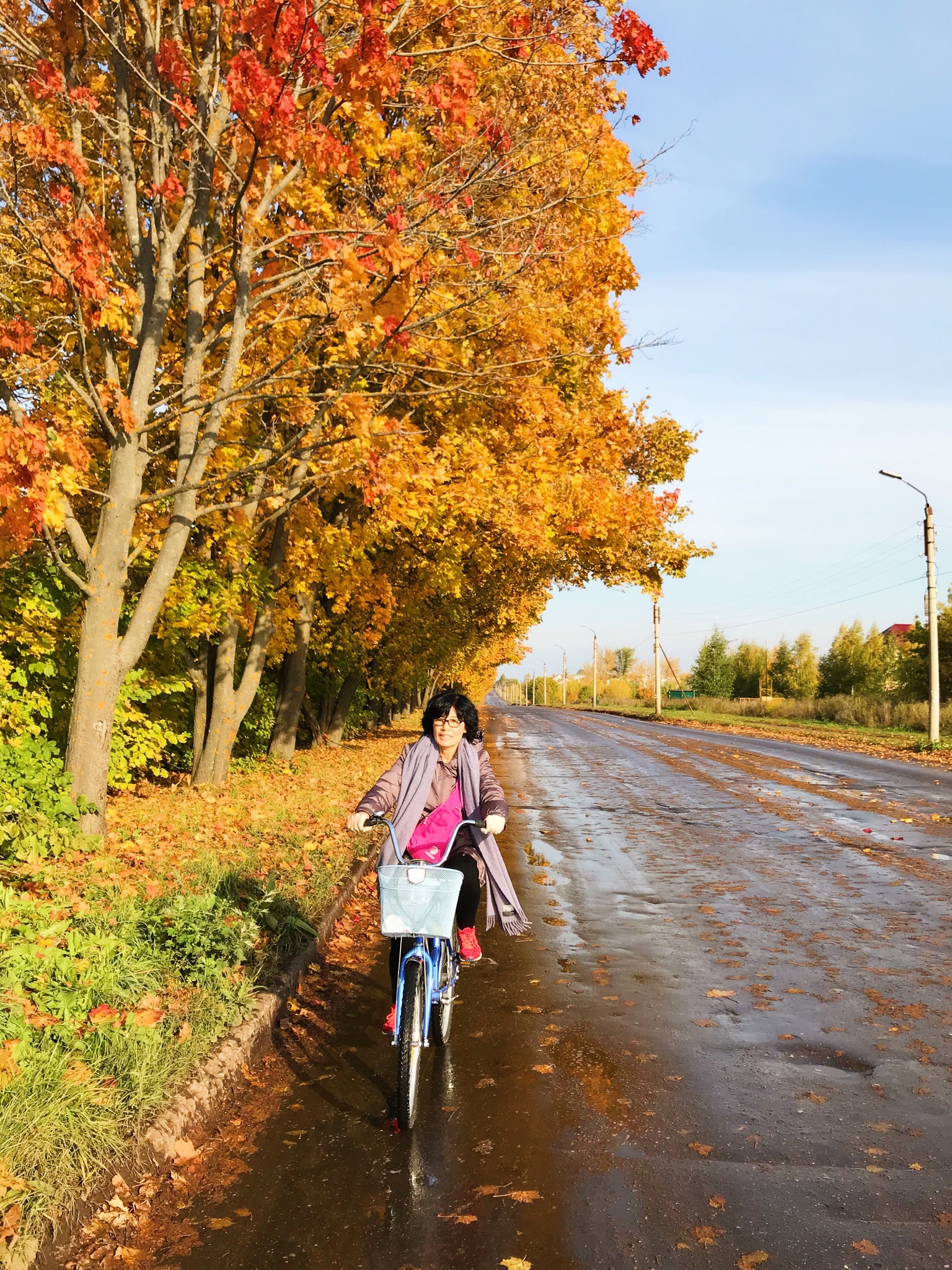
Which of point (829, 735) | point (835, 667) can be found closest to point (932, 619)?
point (829, 735)

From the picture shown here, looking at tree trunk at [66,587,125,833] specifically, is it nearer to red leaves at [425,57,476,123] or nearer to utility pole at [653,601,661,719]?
red leaves at [425,57,476,123]

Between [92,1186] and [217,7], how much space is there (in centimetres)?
962

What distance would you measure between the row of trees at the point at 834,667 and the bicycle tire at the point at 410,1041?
4313 centimetres

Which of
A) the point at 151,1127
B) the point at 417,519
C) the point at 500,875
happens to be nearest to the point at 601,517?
the point at 417,519

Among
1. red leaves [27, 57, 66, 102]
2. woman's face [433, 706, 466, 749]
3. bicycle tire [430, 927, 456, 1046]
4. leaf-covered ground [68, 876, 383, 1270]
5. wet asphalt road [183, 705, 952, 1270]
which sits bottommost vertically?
leaf-covered ground [68, 876, 383, 1270]

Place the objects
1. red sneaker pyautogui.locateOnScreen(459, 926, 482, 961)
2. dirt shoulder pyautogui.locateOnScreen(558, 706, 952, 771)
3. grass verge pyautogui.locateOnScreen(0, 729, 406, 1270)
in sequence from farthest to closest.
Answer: dirt shoulder pyautogui.locateOnScreen(558, 706, 952, 771), red sneaker pyautogui.locateOnScreen(459, 926, 482, 961), grass verge pyautogui.locateOnScreen(0, 729, 406, 1270)

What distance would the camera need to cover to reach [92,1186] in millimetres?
3562

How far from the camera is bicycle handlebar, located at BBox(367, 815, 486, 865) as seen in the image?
470 cm

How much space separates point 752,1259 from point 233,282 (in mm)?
10678

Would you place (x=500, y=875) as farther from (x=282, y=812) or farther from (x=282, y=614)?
(x=282, y=614)

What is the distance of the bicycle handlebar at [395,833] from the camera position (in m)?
4.70

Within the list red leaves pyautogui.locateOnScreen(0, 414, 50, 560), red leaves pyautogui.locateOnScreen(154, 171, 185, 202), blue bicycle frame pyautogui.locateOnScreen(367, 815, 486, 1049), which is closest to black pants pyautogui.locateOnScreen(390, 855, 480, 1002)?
blue bicycle frame pyautogui.locateOnScreen(367, 815, 486, 1049)

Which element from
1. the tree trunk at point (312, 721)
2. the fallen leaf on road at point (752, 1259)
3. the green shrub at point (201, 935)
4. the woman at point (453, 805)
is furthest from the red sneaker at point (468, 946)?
the tree trunk at point (312, 721)

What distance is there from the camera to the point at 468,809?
17.0 feet
